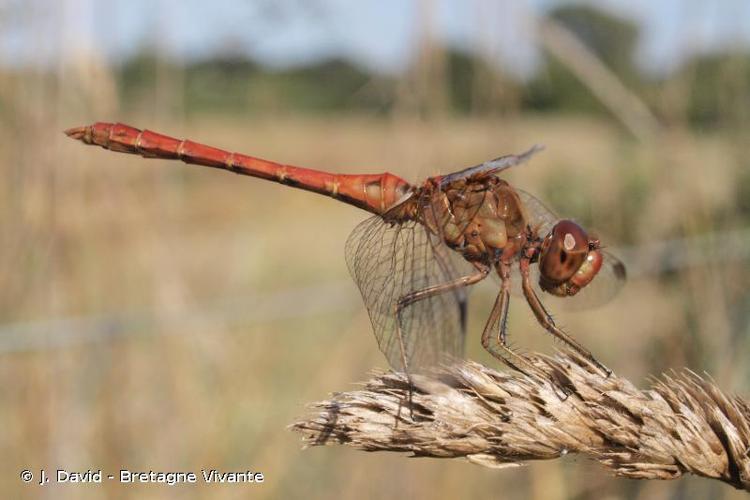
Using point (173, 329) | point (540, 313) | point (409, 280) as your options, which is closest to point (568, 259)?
point (540, 313)

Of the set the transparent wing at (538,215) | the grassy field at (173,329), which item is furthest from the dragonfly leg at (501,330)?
the grassy field at (173,329)

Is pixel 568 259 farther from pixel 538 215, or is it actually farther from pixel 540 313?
pixel 538 215

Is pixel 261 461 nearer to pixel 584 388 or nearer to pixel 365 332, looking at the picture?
pixel 365 332

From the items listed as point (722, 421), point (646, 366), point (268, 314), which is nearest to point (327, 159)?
point (268, 314)

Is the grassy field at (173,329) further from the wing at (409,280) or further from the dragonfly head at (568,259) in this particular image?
the dragonfly head at (568,259)

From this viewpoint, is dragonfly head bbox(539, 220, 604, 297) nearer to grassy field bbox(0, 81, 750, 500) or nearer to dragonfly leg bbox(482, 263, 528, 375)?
dragonfly leg bbox(482, 263, 528, 375)

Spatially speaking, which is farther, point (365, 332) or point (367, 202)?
point (365, 332)

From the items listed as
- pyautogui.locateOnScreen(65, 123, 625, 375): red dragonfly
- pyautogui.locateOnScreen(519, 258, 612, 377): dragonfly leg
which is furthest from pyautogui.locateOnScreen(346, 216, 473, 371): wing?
pyautogui.locateOnScreen(519, 258, 612, 377): dragonfly leg
